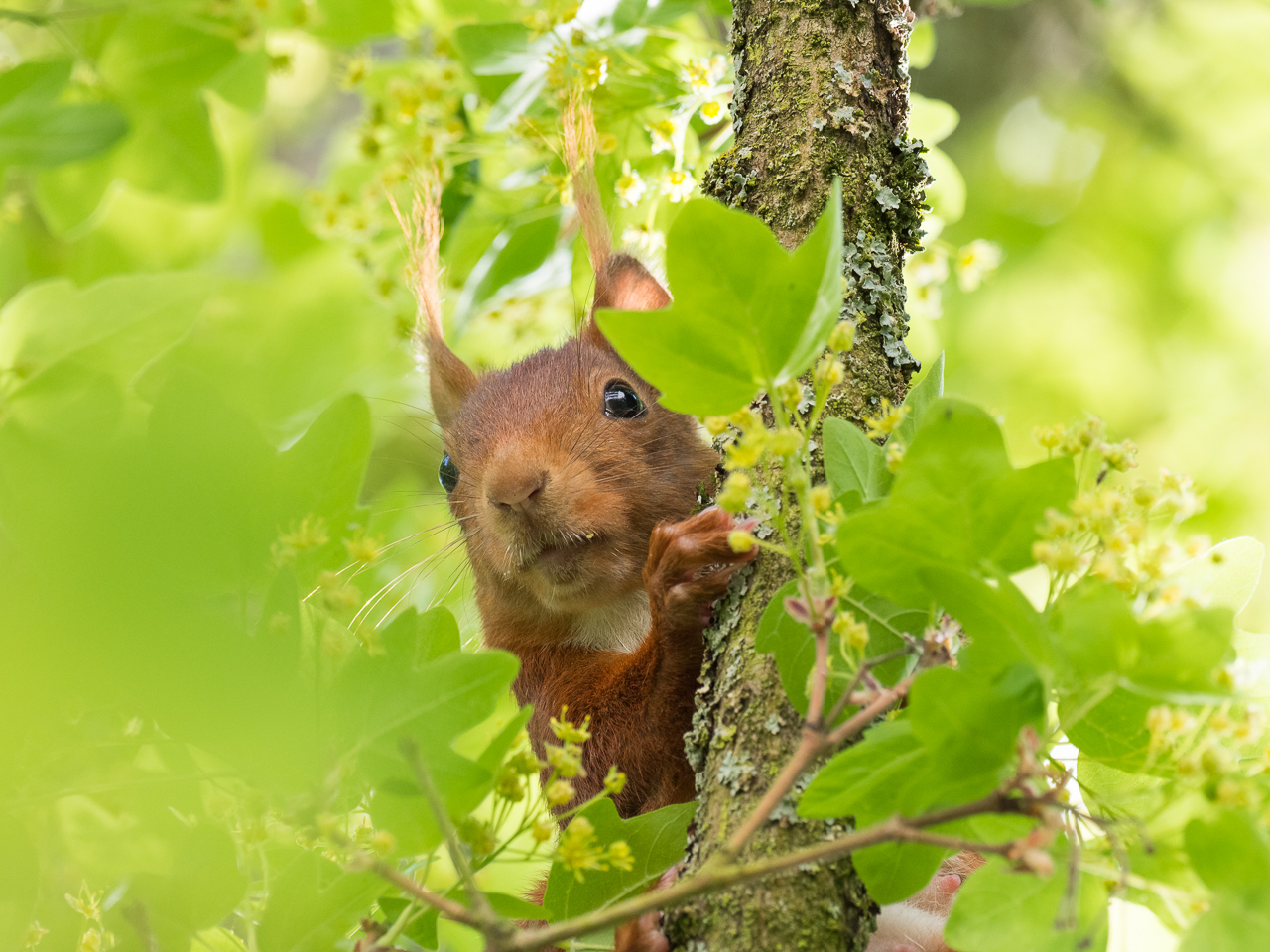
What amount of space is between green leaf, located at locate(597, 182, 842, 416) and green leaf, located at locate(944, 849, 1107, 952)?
444 mm

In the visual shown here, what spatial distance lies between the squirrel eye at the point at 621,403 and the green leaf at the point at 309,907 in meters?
1.35

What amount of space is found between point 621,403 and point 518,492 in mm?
418

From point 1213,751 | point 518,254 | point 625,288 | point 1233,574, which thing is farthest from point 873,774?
point 518,254

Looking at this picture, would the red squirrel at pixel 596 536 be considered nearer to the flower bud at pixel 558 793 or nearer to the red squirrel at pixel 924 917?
the red squirrel at pixel 924 917

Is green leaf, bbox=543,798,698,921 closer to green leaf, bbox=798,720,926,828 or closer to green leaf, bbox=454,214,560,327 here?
green leaf, bbox=798,720,926,828

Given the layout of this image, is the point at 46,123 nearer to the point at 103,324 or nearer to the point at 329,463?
the point at 103,324

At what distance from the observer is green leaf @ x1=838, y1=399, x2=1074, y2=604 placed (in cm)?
92

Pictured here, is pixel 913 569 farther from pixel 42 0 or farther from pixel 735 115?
pixel 42 0

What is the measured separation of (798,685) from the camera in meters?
1.11

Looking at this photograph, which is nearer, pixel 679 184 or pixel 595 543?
pixel 679 184

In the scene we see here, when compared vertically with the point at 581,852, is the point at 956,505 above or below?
above

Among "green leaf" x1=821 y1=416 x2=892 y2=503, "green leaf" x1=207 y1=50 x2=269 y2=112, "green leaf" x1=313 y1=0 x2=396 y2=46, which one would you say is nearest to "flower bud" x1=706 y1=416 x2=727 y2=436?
"green leaf" x1=821 y1=416 x2=892 y2=503

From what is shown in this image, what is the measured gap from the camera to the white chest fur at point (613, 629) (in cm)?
240

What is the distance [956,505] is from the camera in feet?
3.01
